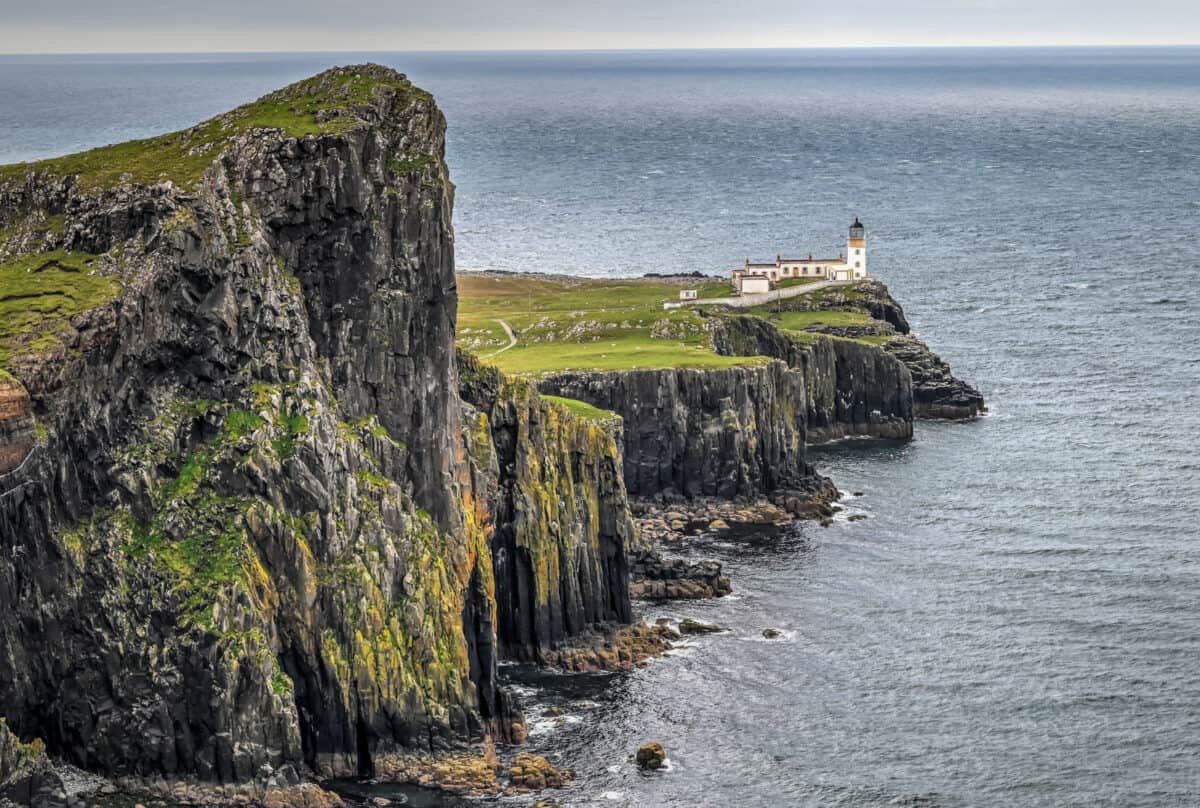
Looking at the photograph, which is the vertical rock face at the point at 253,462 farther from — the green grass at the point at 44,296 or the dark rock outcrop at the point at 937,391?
the dark rock outcrop at the point at 937,391

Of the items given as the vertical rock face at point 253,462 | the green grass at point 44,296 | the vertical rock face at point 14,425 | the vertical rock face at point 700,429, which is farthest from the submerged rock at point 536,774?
the vertical rock face at point 700,429

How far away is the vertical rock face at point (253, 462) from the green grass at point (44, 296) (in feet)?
1.23

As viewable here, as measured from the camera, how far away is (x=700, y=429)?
161750 millimetres

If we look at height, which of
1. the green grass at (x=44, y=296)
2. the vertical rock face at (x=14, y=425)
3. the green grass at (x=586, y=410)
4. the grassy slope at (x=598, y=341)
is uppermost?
the green grass at (x=44, y=296)

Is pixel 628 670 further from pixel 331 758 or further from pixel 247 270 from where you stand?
pixel 247 270

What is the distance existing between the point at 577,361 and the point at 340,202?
65.5 meters

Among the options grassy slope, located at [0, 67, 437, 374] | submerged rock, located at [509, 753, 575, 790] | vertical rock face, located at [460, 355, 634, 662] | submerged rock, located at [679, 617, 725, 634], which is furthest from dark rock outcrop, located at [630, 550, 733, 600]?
grassy slope, located at [0, 67, 437, 374]

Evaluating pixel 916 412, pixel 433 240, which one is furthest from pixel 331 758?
pixel 916 412

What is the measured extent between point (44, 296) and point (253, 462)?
42.3 feet

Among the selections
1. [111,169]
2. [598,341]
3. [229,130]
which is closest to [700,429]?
[598,341]

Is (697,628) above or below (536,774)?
below

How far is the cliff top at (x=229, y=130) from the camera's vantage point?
108m

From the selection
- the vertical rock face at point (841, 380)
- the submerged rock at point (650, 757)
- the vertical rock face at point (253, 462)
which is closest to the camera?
the vertical rock face at point (253, 462)

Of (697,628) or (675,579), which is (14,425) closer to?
(697,628)
